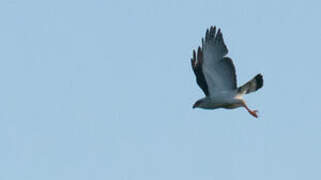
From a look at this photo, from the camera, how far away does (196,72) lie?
17.2 metres

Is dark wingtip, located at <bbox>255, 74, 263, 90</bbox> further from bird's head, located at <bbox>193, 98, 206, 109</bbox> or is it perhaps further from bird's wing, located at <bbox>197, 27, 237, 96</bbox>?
bird's head, located at <bbox>193, 98, 206, 109</bbox>

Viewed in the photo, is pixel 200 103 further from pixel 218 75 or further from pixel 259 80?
pixel 259 80

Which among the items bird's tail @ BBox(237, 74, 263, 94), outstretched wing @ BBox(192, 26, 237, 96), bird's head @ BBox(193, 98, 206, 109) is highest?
outstretched wing @ BBox(192, 26, 237, 96)

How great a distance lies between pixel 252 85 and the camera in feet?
55.7

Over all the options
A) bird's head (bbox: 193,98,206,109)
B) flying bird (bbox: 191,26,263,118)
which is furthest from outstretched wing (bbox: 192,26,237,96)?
bird's head (bbox: 193,98,206,109)

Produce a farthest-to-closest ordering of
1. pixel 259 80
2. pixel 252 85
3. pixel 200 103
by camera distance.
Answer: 1. pixel 200 103
2. pixel 252 85
3. pixel 259 80

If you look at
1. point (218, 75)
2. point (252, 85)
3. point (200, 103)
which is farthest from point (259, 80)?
point (200, 103)

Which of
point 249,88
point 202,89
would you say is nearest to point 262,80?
point 249,88

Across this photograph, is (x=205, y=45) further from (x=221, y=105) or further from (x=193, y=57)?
(x=221, y=105)

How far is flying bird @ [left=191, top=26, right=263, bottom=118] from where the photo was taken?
16953 millimetres

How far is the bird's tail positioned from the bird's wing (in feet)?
0.64

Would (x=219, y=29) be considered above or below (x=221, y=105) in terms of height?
above

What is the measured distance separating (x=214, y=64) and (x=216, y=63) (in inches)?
2.1

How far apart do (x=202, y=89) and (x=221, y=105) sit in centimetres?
63
